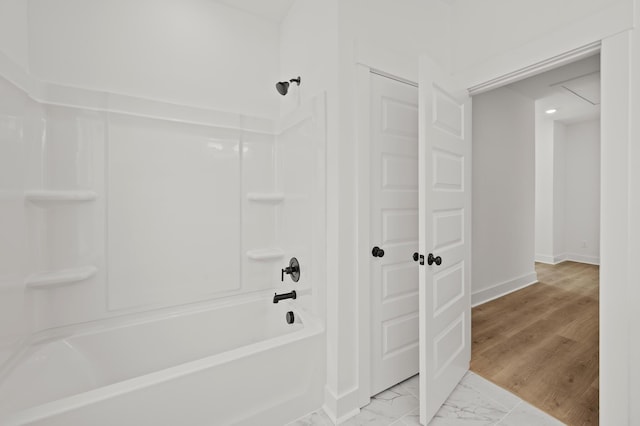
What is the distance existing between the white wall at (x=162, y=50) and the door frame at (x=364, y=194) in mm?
928

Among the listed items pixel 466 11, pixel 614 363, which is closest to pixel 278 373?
pixel 614 363

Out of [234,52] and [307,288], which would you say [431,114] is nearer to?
[307,288]

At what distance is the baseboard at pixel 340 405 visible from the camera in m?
1.61

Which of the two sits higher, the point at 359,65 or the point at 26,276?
the point at 359,65

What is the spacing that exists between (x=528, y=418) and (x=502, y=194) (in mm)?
2708

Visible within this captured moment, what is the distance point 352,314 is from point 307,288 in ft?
1.16

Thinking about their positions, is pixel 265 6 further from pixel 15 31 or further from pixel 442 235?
pixel 442 235

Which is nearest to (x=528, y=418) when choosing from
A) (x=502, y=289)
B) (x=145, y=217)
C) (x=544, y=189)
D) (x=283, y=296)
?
(x=283, y=296)

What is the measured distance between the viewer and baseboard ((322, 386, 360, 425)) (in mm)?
1605

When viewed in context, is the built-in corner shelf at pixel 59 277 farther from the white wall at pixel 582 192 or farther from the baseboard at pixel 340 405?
the white wall at pixel 582 192

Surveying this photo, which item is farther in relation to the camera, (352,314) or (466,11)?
(466,11)

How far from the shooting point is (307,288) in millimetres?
1896

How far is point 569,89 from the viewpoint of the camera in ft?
12.0

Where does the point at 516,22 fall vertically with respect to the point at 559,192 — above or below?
above
